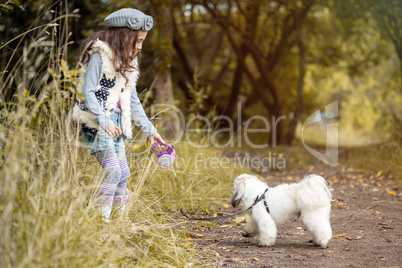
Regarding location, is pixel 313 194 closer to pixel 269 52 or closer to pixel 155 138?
pixel 155 138

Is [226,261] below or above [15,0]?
below

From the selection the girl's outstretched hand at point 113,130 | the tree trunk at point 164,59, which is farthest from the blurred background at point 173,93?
the girl's outstretched hand at point 113,130

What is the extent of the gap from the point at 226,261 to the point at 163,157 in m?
1.14

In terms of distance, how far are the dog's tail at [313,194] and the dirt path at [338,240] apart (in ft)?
1.35

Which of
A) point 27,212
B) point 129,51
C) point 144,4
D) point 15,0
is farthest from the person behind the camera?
point 144,4

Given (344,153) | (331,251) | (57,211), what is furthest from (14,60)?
(344,153)

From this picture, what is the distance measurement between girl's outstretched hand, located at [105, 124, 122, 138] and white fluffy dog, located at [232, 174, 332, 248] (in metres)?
1.34

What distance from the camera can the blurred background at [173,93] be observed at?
258 cm

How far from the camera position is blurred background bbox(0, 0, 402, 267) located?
8.45 feet

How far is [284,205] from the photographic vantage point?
12.5 ft

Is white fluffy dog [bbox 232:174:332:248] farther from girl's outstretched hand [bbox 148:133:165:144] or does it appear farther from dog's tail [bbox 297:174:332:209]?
girl's outstretched hand [bbox 148:133:165:144]

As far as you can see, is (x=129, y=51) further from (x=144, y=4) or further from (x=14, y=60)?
(x=144, y=4)

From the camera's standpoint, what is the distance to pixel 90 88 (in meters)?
3.33

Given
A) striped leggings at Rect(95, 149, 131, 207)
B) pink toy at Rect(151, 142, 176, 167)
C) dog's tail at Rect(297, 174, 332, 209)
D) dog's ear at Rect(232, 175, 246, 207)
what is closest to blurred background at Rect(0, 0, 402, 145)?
pink toy at Rect(151, 142, 176, 167)
